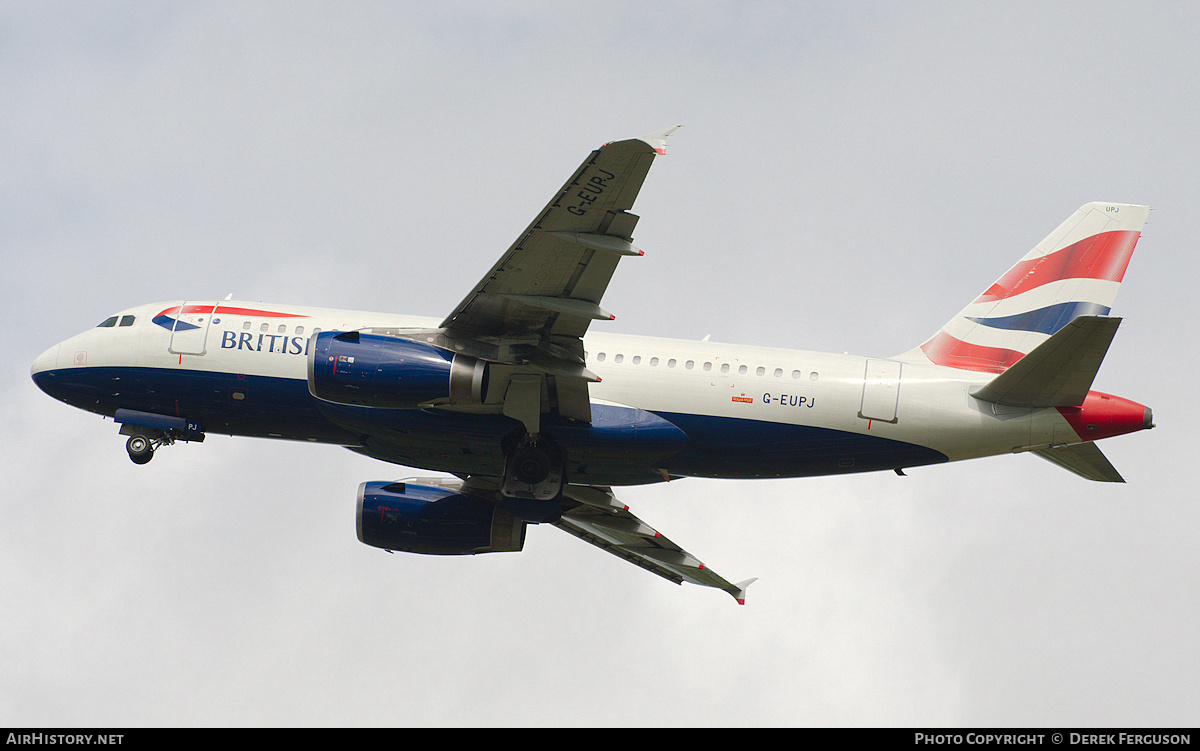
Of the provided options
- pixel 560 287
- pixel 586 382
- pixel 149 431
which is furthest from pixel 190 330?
pixel 560 287

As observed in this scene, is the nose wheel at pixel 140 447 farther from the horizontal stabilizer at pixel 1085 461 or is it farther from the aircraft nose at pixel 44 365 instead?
the horizontal stabilizer at pixel 1085 461

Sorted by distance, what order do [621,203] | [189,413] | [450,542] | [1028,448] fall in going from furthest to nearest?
1. [450,542]
2. [189,413]
3. [1028,448]
4. [621,203]

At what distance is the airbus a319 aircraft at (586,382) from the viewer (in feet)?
96.6

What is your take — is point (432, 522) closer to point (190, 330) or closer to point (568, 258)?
point (190, 330)

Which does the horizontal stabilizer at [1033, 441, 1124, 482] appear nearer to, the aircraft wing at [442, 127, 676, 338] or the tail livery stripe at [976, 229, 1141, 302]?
the tail livery stripe at [976, 229, 1141, 302]

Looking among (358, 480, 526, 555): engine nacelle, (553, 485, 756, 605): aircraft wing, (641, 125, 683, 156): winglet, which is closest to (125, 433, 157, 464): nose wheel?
(358, 480, 526, 555): engine nacelle

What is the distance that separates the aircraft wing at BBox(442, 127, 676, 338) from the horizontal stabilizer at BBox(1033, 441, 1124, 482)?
12.3 meters

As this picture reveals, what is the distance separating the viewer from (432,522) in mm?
37344

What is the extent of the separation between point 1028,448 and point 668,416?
8.92 m

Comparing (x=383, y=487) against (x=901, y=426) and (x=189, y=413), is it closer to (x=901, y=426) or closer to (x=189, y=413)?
(x=189, y=413)

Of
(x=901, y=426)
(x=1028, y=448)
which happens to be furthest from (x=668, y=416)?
(x=1028, y=448)

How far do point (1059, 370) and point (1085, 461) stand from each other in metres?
3.36

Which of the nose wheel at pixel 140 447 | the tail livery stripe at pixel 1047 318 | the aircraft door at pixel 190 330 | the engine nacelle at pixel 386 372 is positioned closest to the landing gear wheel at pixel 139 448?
the nose wheel at pixel 140 447

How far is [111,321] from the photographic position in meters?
34.7
